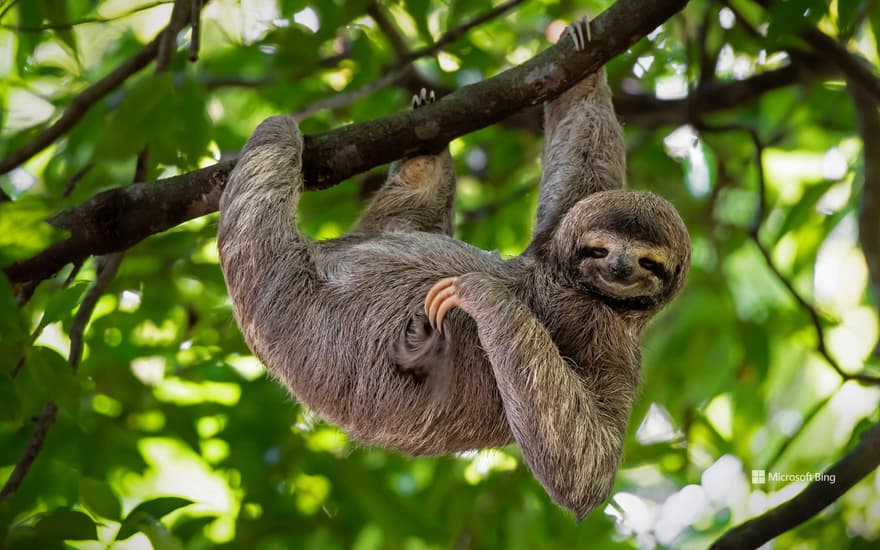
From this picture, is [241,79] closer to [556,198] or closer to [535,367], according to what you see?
[556,198]

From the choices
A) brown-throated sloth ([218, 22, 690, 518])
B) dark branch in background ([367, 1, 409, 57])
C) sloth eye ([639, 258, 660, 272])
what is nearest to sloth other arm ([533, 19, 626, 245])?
brown-throated sloth ([218, 22, 690, 518])

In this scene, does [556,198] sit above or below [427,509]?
above

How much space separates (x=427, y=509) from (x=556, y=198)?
129 inches

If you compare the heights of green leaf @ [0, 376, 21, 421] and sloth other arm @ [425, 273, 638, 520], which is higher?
green leaf @ [0, 376, 21, 421]

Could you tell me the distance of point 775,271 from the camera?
8.16m

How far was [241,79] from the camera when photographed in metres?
10.9

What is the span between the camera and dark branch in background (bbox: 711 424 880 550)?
585 cm

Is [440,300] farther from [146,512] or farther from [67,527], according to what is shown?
[67,527]

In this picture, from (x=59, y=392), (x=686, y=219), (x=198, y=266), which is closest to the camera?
(x=59, y=392)

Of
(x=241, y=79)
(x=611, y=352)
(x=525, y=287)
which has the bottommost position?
(x=611, y=352)

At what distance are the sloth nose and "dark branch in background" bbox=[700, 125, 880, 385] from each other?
197cm

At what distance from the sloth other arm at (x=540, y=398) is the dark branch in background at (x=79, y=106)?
320cm

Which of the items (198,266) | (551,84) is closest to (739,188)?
(551,84)

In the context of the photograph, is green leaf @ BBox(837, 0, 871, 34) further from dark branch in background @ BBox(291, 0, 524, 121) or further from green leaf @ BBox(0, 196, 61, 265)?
green leaf @ BBox(0, 196, 61, 265)
